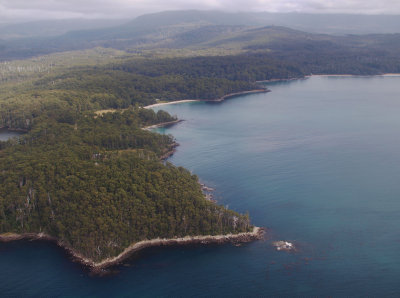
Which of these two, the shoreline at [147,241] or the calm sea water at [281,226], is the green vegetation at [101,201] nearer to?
the shoreline at [147,241]

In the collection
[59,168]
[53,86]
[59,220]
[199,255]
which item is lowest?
[199,255]

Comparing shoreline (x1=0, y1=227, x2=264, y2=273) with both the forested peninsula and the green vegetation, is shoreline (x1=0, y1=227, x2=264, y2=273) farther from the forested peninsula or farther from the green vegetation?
the green vegetation

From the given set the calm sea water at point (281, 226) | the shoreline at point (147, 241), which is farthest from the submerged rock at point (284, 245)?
the shoreline at point (147, 241)

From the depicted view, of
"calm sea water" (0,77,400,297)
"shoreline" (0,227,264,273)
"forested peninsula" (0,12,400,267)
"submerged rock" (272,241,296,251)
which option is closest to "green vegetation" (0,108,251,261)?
"forested peninsula" (0,12,400,267)

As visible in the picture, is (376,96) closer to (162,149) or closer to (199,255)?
(162,149)

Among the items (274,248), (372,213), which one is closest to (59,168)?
(274,248)

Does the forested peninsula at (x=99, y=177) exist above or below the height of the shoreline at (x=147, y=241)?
above
